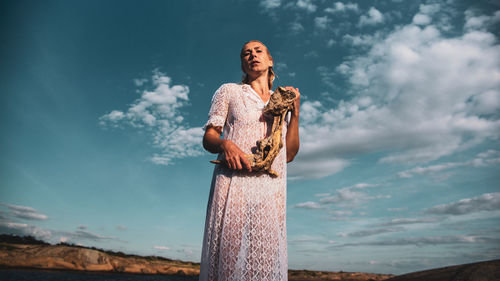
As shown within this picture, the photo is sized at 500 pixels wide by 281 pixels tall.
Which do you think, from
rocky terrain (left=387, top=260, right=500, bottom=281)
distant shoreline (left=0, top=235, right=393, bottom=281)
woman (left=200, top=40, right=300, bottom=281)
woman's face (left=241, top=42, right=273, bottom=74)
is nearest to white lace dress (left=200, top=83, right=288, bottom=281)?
woman (left=200, top=40, right=300, bottom=281)

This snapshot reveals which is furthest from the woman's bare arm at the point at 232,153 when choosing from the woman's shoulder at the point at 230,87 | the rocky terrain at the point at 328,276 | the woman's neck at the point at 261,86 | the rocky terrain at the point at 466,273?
the rocky terrain at the point at 328,276

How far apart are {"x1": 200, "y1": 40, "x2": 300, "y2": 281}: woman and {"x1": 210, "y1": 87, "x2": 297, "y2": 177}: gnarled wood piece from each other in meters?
0.07

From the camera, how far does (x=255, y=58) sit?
7.32 ft

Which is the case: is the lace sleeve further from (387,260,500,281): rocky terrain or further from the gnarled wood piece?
(387,260,500,281): rocky terrain

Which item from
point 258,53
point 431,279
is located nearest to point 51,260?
point 258,53

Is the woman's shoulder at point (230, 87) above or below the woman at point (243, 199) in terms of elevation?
above

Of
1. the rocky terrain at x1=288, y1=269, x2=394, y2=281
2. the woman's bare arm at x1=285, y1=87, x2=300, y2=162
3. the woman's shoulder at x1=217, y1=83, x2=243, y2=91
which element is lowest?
the rocky terrain at x1=288, y1=269, x2=394, y2=281

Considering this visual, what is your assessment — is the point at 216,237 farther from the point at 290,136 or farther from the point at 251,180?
the point at 290,136

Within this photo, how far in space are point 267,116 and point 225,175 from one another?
576mm

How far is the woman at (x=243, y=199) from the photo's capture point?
1.65 m

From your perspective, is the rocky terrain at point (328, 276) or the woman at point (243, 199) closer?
the woman at point (243, 199)

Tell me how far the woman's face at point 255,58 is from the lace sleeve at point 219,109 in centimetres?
30

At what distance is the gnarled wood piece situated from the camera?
176 cm

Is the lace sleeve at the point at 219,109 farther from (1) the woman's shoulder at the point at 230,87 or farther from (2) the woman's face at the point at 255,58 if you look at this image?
(2) the woman's face at the point at 255,58
